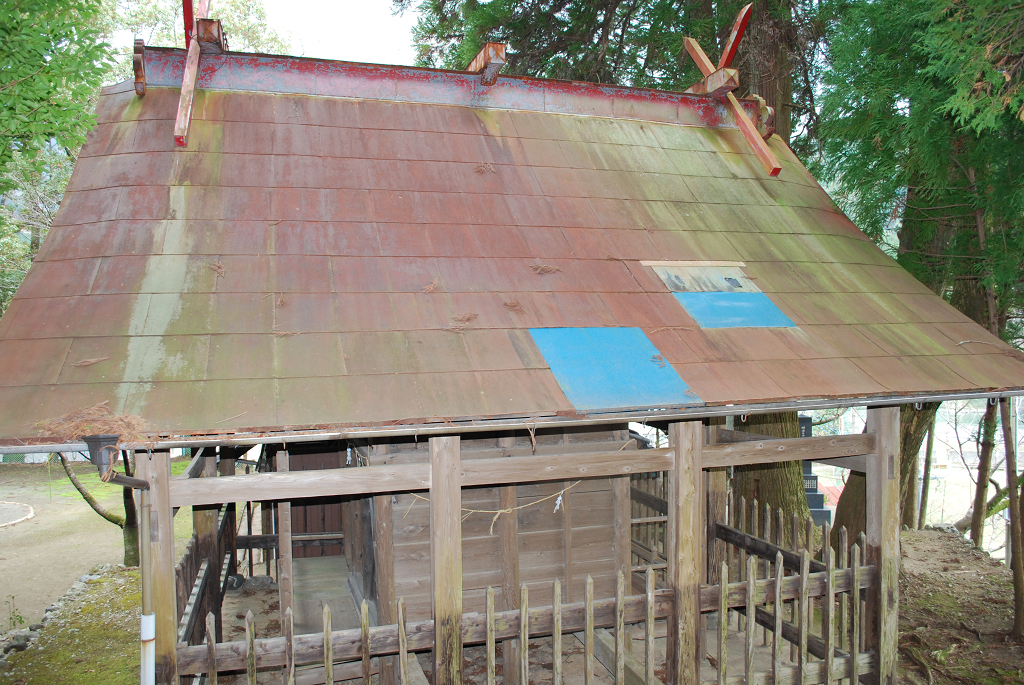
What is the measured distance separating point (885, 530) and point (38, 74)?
812 centimetres

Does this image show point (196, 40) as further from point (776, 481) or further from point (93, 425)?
point (776, 481)

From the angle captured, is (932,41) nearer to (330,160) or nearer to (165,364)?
(330,160)

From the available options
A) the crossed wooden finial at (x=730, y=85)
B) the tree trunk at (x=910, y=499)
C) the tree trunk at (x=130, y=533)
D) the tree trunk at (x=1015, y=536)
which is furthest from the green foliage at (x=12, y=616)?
the tree trunk at (x=910, y=499)

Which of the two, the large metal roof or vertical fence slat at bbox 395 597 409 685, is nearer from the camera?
the large metal roof

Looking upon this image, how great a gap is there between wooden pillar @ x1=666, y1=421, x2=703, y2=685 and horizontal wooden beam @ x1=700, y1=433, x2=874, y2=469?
180mm

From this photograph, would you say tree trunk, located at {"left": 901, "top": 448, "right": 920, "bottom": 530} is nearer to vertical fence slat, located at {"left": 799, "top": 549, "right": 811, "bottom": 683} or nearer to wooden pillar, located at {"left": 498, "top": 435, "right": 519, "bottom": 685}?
vertical fence slat, located at {"left": 799, "top": 549, "right": 811, "bottom": 683}

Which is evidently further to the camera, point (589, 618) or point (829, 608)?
point (829, 608)

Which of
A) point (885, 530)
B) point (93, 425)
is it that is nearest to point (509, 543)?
point (885, 530)

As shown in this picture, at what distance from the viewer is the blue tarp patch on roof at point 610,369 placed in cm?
475

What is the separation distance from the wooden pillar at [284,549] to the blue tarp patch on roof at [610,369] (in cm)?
353

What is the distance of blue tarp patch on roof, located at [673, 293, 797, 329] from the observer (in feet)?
19.1

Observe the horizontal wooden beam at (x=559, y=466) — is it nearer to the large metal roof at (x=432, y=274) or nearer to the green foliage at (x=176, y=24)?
the large metal roof at (x=432, y=274)

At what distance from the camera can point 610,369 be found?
5.02m

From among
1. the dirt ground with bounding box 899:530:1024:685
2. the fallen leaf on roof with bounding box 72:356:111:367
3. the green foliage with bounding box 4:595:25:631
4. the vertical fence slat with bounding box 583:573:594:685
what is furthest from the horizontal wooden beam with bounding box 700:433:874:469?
the green foliage with bounding box 4:595:25:631
